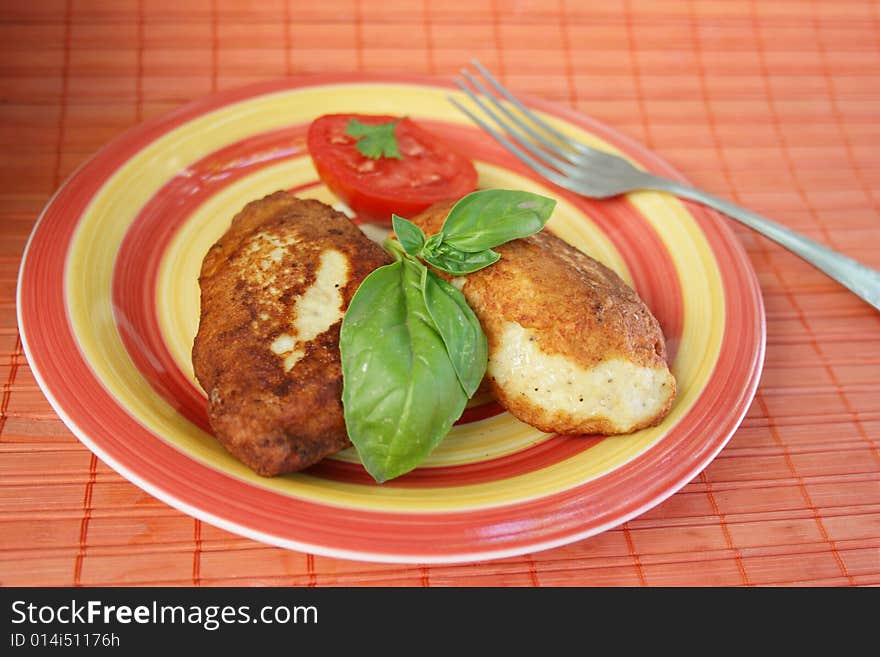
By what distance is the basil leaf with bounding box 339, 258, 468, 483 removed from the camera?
2.15 m

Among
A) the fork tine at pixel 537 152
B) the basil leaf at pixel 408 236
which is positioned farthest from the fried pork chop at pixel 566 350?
the fork tine at pixel 537 152

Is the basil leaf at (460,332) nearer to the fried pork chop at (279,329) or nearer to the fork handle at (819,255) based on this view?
the fried pork chop at (279,329)

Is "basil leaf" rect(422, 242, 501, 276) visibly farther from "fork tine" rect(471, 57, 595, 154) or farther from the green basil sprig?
"fork tine" rect(471, 57, 595, 154)

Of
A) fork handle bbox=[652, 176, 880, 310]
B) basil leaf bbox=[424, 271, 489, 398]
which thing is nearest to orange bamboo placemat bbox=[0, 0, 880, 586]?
fork handle bbox=[652, 176, 880, 310]

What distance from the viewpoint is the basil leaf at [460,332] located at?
224 centimetres

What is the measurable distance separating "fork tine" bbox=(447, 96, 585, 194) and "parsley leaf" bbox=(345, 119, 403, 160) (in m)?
0.38

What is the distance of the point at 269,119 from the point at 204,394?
48.5 inches

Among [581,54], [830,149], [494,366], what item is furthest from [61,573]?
[830,149]

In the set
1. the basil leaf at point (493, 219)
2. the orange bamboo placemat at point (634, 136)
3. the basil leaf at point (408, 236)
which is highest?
the basil leaf at point (493, 219)

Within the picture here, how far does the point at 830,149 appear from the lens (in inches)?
153

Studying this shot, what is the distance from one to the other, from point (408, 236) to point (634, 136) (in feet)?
5.48

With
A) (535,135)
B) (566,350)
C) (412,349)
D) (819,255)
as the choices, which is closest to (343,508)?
(412,349)

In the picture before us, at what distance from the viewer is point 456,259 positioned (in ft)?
8.15

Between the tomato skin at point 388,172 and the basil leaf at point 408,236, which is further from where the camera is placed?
the tomato skin at point 388,172
